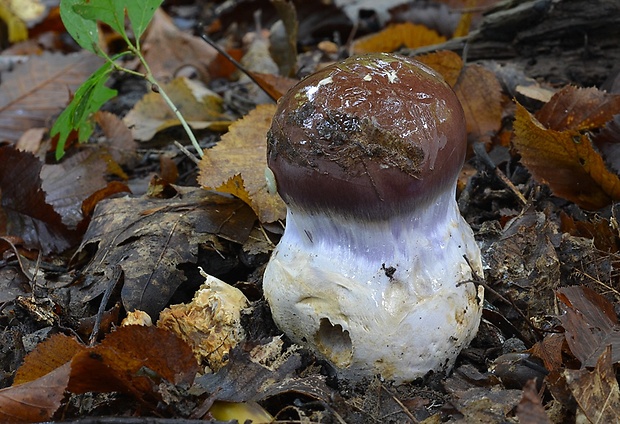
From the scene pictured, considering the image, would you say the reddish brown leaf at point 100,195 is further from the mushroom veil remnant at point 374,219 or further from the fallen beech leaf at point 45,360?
the mushroom veil remnant at point 374,219

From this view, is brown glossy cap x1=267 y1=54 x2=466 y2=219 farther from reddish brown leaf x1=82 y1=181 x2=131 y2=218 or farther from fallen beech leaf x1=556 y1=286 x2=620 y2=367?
reddish brown leaf x1=82 y1=181 x2=131 y2=218

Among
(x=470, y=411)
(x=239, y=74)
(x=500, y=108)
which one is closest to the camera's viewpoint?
(x=470, y=411)

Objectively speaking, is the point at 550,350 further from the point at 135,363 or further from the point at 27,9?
the point at 27,9

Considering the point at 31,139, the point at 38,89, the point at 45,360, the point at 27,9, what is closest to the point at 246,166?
the point at 45,360

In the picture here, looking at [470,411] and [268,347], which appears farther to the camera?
[268,347]

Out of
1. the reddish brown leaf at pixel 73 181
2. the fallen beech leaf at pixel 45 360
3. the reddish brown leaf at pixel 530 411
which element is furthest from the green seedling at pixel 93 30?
the reddish brown leaf at pixel 530 411

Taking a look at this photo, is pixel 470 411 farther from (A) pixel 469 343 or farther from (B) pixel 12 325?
(B) pixel 12 325

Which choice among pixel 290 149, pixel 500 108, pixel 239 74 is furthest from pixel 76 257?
pixel 239 74
